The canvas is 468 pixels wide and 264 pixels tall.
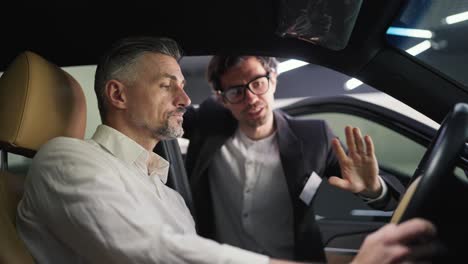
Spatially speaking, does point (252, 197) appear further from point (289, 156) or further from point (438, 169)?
point (438, 169)

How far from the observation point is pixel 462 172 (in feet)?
5.50

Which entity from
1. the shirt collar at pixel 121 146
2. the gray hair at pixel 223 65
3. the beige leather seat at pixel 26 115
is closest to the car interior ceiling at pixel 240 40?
the beige leather seat at pixel 26 115

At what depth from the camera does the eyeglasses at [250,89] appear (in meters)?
2.11

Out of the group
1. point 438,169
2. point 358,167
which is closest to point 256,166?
point 358,167

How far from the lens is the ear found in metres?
1.62

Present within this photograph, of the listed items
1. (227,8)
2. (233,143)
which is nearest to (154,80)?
(227,8)

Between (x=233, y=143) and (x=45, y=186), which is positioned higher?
(x=45, y=186)

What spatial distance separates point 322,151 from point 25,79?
1172mm

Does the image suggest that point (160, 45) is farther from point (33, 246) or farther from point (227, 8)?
point (33, 246)

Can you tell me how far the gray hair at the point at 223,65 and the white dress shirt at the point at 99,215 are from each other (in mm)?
755

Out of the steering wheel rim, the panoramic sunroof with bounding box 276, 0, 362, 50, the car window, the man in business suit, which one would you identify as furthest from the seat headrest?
the car window

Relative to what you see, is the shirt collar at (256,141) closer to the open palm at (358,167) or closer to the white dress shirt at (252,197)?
the white dress shirt at (252,197)

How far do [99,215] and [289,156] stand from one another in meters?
1.04

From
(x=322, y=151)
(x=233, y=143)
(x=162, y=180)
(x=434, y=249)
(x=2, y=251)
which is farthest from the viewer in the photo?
(x=233, y=143)
